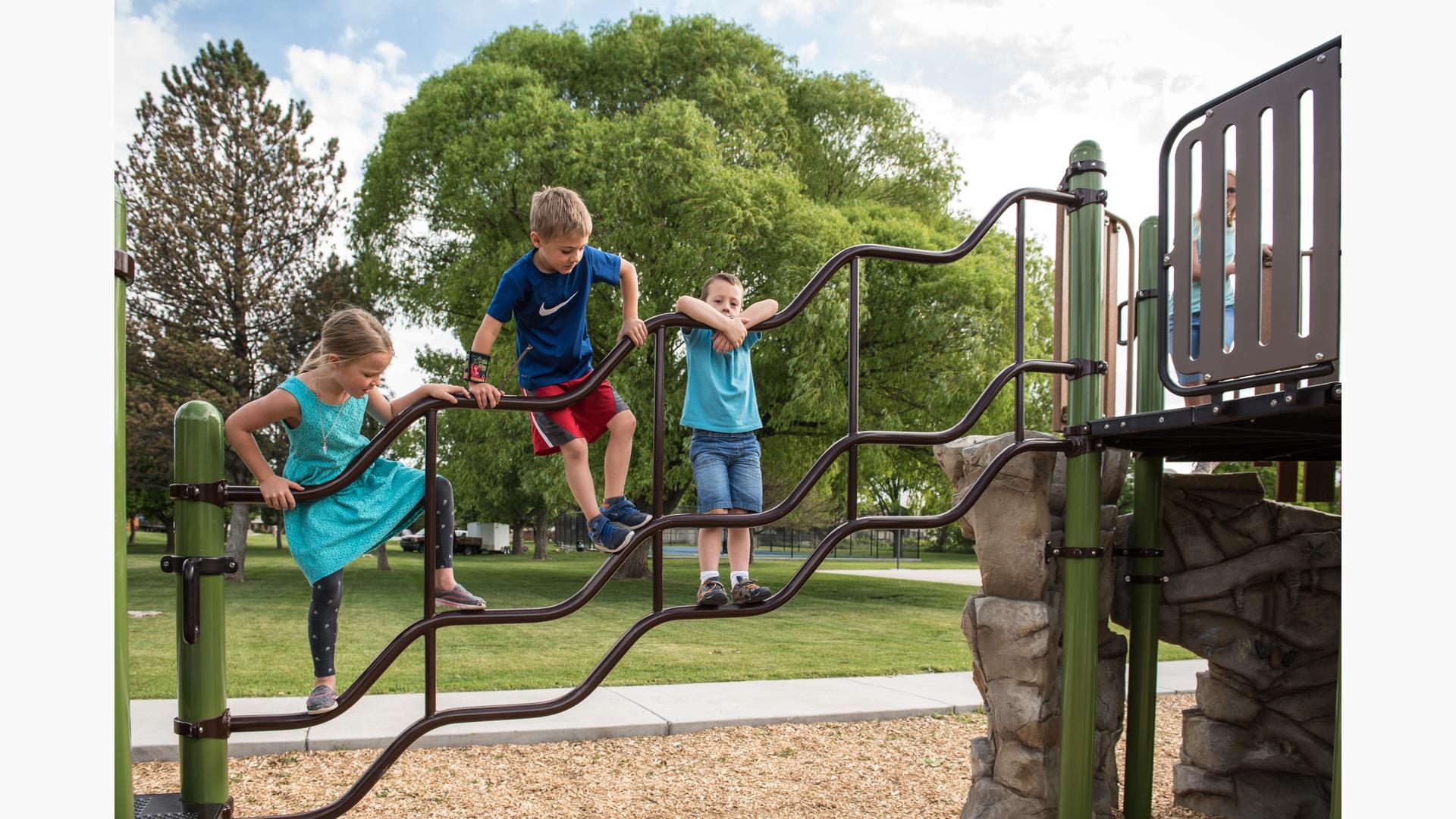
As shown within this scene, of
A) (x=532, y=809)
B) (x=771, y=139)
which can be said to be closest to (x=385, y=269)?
(x=771, y=139)

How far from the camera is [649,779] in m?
4.75

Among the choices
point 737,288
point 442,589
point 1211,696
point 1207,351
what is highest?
point 737,288

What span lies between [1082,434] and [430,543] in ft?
7.57

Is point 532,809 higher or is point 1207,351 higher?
point 1207,351

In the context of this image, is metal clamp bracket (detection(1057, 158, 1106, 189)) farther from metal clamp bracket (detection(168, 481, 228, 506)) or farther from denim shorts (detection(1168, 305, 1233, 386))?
metal clamp bracket (detection(168, 481, 228, 506))

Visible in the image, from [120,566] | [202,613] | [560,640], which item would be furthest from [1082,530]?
[560,640]

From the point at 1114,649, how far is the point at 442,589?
269 centimetres

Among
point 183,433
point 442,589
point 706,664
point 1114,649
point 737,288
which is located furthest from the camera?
point 706,664

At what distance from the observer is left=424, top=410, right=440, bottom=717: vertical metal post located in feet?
8.84

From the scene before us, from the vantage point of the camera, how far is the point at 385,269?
16.7 m

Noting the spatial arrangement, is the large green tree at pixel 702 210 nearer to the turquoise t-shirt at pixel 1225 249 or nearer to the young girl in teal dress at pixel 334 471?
the turquoise t-shirt at pixel 1225 249

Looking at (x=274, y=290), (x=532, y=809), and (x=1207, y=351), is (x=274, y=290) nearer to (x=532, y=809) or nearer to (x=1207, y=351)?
(x=532, y=809)

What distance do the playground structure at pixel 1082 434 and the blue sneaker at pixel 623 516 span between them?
0.50 ft

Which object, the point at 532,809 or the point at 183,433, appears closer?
the point at 183,433
